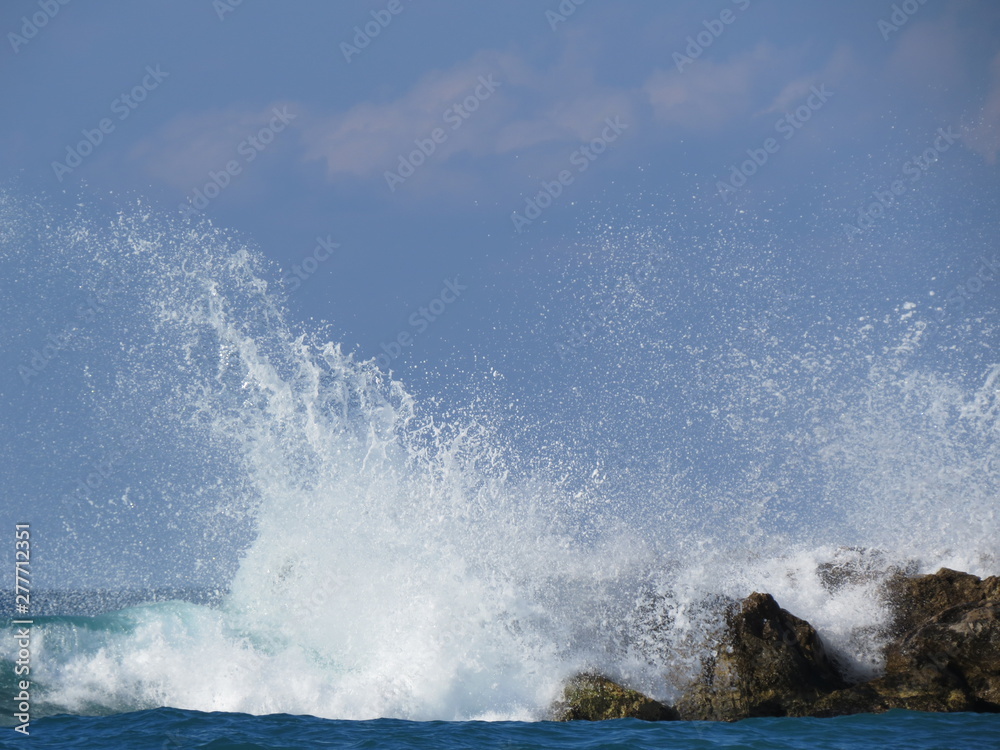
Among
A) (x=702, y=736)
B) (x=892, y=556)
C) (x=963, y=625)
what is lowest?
(x=702, y=736)

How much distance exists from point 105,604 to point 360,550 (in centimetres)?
762

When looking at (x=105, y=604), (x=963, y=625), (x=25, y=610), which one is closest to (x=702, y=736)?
(x=963, y=625)

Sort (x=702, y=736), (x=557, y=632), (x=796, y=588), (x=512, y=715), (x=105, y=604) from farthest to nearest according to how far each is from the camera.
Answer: (x=105, y=604)
(x=796, y=588)
(x=557, y=632)
(x=512, y=715)
(x=702, y=736)

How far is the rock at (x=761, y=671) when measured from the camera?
423 inches

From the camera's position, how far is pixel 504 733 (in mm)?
9922

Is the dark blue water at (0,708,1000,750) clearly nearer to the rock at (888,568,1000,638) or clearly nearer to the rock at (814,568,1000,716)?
the rock at (814,568,1000,716)

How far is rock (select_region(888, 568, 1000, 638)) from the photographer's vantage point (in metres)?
11.9

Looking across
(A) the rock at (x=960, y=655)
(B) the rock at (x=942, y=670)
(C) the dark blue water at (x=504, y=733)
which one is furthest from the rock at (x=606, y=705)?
(A) the rock at (x=960, y=655)

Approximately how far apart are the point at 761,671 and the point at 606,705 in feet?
6.82

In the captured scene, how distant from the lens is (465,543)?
13695mm

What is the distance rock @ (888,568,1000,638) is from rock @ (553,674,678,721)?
3.81 m

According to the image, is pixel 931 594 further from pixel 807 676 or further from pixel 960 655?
pixel 807 676

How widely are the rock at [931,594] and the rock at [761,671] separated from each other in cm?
152

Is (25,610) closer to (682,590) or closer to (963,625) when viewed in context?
(682,590)
